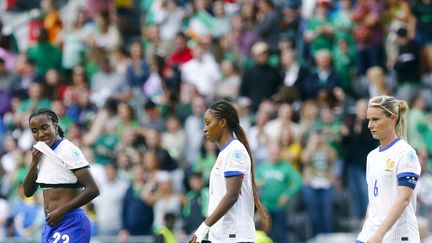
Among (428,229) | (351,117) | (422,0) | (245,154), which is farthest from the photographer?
(422,0)

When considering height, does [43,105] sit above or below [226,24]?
below

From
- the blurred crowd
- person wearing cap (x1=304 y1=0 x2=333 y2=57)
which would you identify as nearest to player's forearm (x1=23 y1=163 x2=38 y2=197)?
the blurred crowd

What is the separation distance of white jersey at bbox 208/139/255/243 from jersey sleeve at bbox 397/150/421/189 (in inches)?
51.7

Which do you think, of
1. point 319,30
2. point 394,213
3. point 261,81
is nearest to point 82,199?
point 394,213

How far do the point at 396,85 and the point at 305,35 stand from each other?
2.25 m

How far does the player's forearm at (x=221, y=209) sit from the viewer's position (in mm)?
10109

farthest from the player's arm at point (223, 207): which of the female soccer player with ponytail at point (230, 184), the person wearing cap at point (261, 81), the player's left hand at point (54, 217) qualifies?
the person wearing cap at point (261, 81)

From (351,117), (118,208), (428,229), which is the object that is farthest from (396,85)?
(118,208)

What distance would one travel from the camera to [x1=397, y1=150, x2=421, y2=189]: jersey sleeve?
32.8 ft

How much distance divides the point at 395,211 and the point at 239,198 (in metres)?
1.37

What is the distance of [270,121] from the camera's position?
18234 mm

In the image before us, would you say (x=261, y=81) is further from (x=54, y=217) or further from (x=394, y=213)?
(x=394, y=213)

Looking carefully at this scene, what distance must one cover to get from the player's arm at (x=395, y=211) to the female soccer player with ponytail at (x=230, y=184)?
1.14 metres

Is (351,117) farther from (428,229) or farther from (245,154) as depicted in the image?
(245,154)
